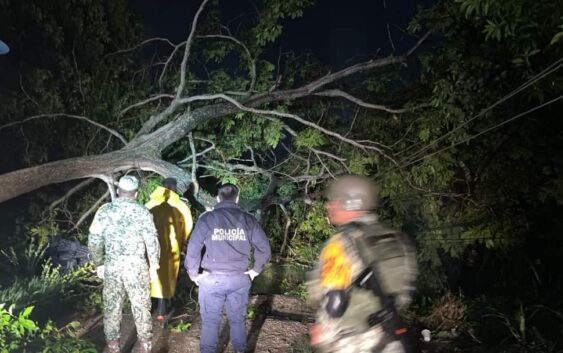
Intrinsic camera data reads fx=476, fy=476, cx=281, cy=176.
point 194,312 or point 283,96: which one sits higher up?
point 283,96

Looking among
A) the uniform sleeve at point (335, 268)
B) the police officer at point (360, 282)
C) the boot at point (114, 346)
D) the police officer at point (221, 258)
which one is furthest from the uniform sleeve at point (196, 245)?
the uniform sleeve at point (335, 268)

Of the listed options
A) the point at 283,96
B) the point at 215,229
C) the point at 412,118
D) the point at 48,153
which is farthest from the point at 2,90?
the point at 412,118

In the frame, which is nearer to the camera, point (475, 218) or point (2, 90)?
point (475, 218)

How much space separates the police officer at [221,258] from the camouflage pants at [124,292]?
0.48 metres

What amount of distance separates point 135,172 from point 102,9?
3796 mm

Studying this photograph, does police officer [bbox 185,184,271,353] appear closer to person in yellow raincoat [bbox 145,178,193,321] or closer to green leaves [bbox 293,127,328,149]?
person in yellow raincoat [bbox 145,178,193,321]

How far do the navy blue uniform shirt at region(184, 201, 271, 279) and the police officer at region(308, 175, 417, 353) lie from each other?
1.81m

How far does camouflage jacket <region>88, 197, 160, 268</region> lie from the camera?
Answer: 4.38 m

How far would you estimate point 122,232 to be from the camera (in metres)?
4.38

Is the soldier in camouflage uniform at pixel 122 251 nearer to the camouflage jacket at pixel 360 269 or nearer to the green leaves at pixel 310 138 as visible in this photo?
the camouflage jacket at pixel 360 269

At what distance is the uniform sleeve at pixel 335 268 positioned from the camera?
2520mm

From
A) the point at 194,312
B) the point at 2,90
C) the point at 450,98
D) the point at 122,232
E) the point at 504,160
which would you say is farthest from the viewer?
the point at 2,90

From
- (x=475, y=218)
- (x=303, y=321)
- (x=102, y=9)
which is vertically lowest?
(x=303, y=321)

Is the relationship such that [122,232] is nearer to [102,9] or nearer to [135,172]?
[135,172]
